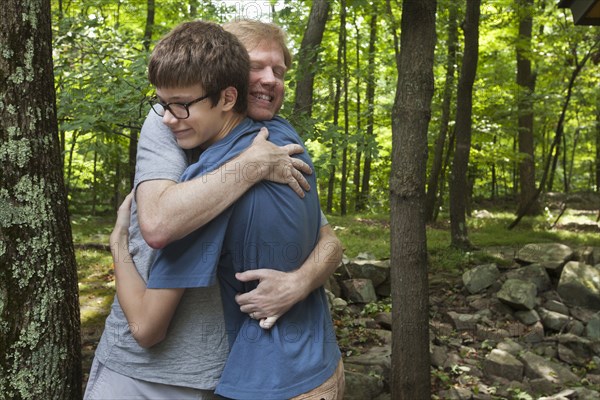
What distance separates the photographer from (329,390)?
153 centimetres

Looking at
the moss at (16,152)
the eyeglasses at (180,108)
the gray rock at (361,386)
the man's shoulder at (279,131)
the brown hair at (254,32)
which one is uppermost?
the brown hair at (254,32)

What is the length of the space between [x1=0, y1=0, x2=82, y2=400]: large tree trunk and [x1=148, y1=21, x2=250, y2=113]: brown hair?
25.2 inches

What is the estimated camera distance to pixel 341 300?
6.98m

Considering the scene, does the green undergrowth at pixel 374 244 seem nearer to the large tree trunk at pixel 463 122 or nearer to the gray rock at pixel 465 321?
the large tree trunk at pixel 463 122

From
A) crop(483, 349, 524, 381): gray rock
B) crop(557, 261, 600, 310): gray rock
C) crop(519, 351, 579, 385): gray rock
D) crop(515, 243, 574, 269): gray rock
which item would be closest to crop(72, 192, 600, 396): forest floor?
crop(515, 243, 574, 269): gray rock

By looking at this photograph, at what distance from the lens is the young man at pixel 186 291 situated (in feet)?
4.65

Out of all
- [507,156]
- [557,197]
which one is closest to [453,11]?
[507,156]

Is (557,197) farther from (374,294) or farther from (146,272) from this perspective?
(146,272)

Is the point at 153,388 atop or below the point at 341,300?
atop

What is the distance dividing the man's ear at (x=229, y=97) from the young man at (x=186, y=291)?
4.7 inches

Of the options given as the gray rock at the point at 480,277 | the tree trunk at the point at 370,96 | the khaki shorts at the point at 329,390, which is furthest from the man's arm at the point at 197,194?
the tree trunk at the point at 370,96

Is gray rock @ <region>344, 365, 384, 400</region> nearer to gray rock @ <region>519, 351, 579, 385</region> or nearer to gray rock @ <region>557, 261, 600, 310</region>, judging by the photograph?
gray rock @ <region>519, 351, 579, 385</region>

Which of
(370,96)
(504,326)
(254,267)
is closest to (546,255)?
(504,326)

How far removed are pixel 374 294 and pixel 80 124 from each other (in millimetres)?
4464
